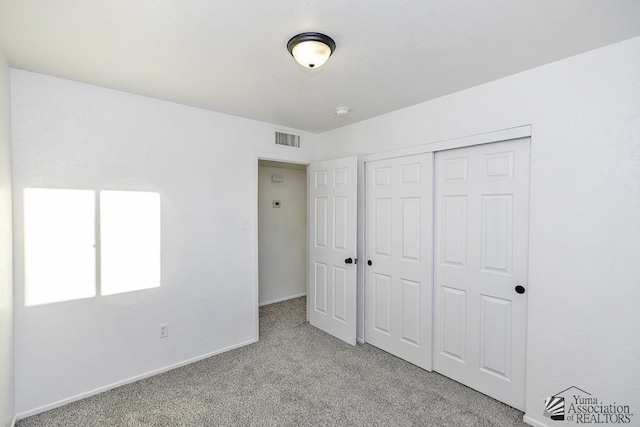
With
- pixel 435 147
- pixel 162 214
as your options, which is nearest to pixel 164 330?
pixel 162 214

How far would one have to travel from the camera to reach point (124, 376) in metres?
2.48

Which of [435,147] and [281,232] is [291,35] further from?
[281,232]

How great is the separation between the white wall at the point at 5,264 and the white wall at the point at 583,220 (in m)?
3.38

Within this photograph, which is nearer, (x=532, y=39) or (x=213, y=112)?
(x=532, y=39)

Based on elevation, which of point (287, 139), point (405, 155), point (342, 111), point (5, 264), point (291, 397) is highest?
point (342, 111)

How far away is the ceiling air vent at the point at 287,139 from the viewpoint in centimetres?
348

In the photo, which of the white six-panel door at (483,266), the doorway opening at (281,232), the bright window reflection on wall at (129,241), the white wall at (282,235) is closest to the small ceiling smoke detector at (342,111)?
the white six-panel door at (483,266)

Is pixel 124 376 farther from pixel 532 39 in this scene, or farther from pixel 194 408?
pixel 532 39

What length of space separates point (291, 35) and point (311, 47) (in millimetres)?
132

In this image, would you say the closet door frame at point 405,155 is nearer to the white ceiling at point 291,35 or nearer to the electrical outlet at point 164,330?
the white ceiling at point 291,35

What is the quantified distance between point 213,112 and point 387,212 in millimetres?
2052

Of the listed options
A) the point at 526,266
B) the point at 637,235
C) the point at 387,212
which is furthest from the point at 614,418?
the point at 387,212

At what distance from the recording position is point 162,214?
105 inches

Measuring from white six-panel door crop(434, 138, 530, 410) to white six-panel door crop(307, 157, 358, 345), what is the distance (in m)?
0.92
